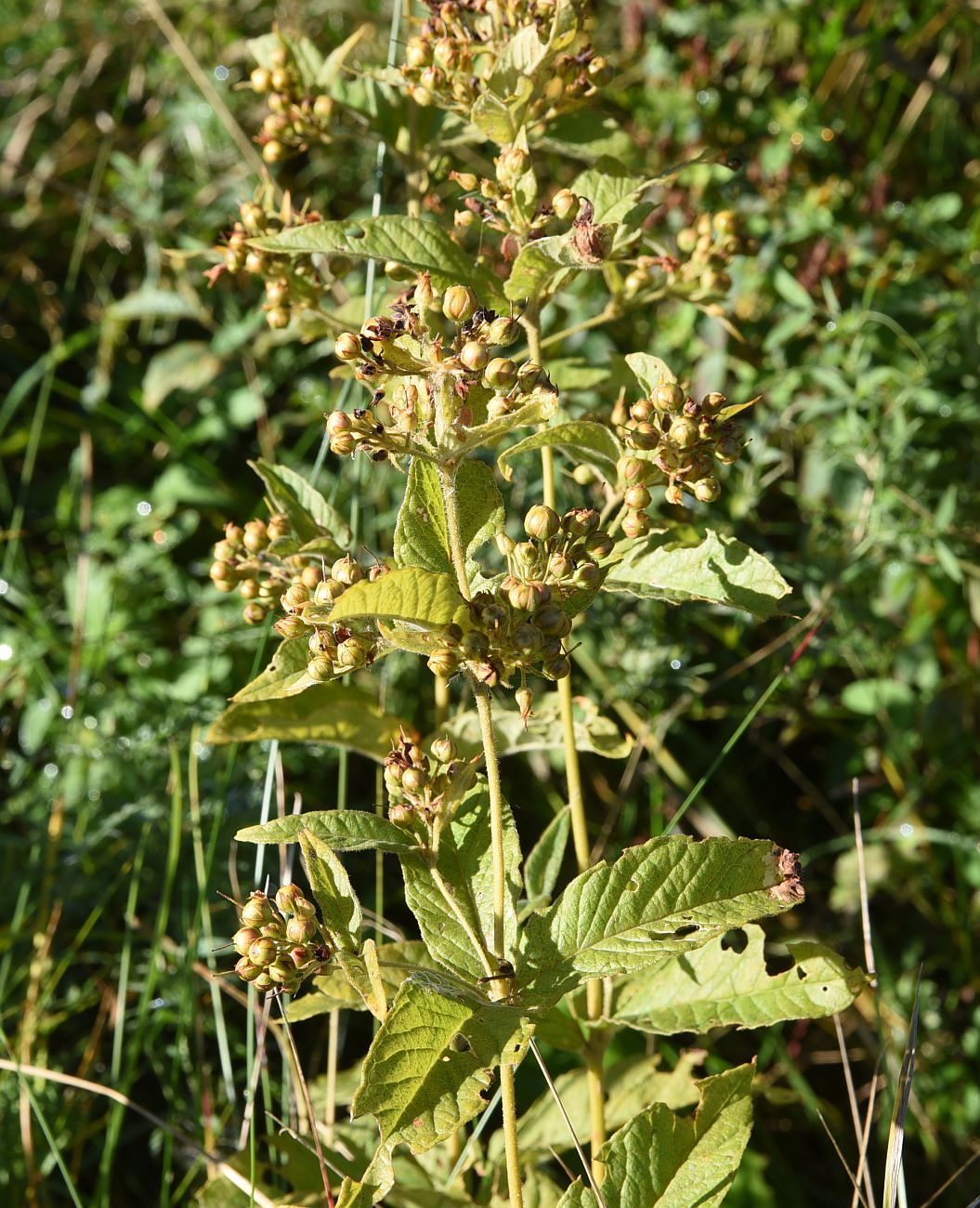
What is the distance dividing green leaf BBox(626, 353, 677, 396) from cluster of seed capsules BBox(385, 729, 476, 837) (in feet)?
1.64

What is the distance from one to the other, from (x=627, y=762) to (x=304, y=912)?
1478mm

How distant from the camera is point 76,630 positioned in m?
2.67

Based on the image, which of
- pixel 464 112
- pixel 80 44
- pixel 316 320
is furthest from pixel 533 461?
pixel 80 44

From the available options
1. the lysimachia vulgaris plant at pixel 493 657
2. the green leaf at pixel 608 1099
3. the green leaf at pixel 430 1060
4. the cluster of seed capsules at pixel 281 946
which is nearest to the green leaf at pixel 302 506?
the lysimachia vulgaris plant at pixel 493 657

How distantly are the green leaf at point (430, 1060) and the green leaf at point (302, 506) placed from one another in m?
0.65

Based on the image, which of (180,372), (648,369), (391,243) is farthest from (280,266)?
(180,372)

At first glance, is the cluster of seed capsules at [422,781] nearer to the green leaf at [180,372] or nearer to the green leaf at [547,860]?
the green leaf at [547,860]

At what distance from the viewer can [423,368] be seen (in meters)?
1.22

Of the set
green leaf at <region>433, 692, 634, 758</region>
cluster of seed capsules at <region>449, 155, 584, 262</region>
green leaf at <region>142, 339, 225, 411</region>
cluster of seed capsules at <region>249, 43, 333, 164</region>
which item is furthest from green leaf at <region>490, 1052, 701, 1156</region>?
Answer: green leaf at <region>142, 339, 225, 411</region>

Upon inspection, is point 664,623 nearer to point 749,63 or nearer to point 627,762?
point 627,762

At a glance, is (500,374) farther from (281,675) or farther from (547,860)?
(547,860)

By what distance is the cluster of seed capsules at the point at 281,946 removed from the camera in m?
1.23

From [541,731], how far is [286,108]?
1.04 metres

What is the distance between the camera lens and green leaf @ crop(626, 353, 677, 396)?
1370 millimetres
